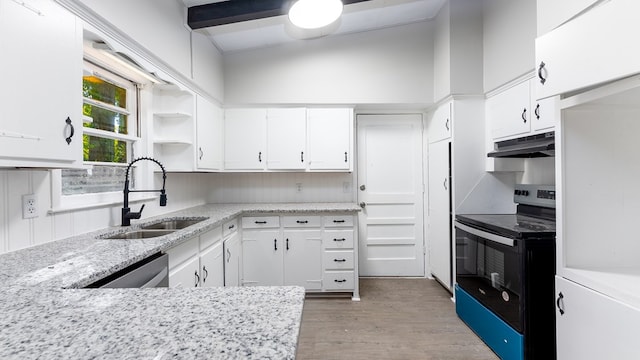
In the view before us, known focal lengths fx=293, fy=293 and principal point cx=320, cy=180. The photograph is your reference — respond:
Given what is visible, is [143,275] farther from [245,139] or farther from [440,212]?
[440,212]

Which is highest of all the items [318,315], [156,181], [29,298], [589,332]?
[156,181]

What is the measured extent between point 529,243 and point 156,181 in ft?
9.22

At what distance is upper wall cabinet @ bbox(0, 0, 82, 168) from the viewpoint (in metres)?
1.04

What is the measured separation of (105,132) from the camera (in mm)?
2031

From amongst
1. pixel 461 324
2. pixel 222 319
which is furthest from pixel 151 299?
pixel 461 324

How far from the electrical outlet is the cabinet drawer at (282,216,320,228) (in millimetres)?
1894

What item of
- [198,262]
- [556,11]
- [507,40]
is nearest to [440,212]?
[507,40]

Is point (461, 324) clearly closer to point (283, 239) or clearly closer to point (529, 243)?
point (529, 243)

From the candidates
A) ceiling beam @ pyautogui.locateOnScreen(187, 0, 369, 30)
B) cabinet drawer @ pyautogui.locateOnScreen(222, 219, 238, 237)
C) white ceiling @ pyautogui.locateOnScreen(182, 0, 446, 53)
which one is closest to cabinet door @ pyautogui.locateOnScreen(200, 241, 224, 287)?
A: cabinet drawer @ pyautogui.locateOnScreen(222, 219, 238, 237)

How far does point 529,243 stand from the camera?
1.75 metres

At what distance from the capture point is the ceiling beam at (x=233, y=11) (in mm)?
2436

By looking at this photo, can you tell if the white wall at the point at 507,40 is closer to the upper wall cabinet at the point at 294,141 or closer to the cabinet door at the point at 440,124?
the cabinet door at the point at 440,124

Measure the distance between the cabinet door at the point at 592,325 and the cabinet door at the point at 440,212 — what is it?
158 cm

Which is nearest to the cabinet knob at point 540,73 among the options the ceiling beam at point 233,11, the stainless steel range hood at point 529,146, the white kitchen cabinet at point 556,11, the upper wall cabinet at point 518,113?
the white kitchen cabinet at point 556,11
